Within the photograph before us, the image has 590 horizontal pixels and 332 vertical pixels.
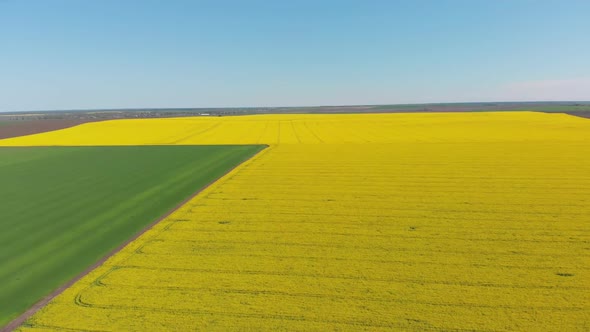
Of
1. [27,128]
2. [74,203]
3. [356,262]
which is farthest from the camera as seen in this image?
[27,128]

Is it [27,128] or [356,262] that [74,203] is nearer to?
[356,262]

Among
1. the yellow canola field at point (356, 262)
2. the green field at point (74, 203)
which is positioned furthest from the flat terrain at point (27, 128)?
the yellow canola field at point (356, 262)

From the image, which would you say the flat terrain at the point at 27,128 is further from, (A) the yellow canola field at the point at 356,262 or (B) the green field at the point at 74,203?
(A) the yellow canola field at the point at 356,262

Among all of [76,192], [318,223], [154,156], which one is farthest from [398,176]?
[154,156]

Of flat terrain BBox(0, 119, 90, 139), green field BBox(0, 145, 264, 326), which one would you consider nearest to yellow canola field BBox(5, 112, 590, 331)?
green field BBox(0, 145, 264, 326)

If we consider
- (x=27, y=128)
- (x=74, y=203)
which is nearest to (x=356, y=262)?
(x=74, y=203)

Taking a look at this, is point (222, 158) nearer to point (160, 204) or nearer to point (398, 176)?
point (160, 204)

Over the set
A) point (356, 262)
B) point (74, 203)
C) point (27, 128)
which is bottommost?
point (356, 262)

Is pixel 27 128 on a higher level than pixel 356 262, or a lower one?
higher
